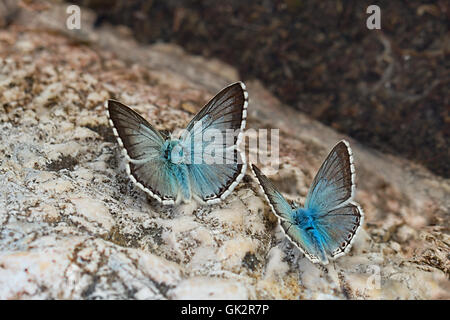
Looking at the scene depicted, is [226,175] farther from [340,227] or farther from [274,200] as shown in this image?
[340,227]

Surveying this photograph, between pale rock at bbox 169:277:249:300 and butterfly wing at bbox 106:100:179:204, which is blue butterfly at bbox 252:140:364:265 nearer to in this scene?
pale rock at bbox 169:277:249:300

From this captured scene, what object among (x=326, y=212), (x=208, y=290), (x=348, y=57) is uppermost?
(x=348, y=57)

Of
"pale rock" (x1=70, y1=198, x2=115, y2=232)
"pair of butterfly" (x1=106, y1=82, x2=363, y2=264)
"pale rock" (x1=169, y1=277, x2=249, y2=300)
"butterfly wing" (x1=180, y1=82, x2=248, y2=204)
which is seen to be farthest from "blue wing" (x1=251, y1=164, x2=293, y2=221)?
"pale rock" (x1=70, y1=198, x2=115, y2=232)

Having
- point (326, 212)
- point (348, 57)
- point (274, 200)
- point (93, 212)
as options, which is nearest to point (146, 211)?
point (93, 212)

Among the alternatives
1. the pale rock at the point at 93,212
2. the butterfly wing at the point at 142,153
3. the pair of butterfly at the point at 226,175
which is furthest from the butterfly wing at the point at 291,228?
the pale rock at the point at 93,212

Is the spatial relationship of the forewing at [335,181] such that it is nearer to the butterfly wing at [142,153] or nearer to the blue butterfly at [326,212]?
the blue butterfly at [326,212]

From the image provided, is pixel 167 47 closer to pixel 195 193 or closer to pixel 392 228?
pixel 195 193

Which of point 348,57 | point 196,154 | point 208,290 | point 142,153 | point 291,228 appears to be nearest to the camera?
point 208,290
